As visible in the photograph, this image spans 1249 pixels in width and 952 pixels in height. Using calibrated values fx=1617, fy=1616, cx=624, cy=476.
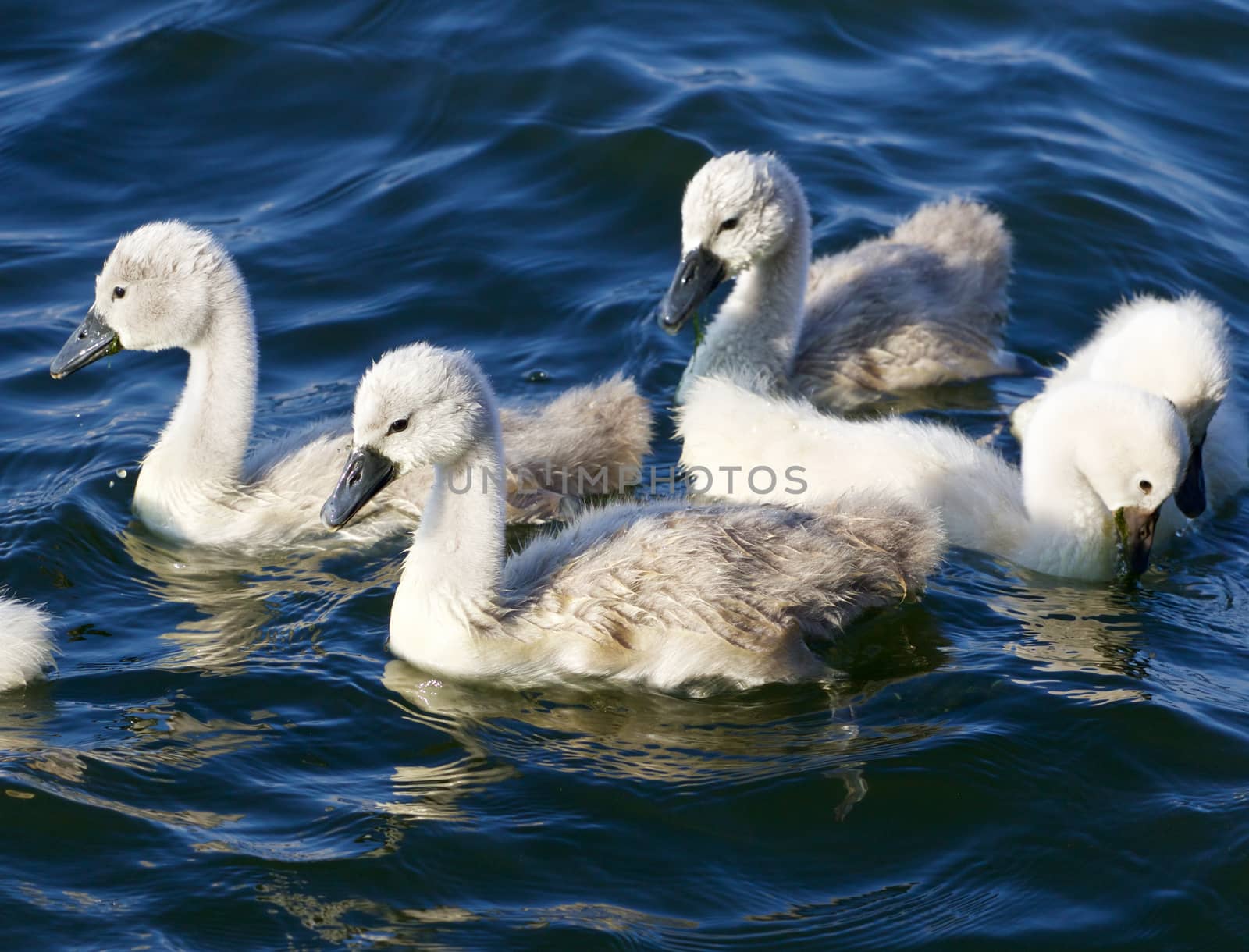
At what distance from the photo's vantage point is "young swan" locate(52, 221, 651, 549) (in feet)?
23.9

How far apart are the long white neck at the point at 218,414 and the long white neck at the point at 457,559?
152 centimetres

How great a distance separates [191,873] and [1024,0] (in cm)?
1080

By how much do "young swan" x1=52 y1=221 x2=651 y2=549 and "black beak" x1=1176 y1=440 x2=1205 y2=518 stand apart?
270 cm

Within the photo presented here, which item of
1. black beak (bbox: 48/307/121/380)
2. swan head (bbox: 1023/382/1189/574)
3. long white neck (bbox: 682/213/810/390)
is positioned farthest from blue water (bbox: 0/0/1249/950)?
long white neck (bbox: 682/213/810/390)

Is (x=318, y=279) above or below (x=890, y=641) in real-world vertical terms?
above

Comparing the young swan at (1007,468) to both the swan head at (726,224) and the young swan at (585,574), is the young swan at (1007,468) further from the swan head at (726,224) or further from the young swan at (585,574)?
the swan head at (726,224)

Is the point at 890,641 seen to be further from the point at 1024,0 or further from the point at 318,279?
the point at 1024,0

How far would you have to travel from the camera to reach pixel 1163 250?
10445 mm

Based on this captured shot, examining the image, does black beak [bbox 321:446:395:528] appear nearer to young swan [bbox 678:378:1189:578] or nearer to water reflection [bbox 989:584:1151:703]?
young swan [bbox 678:378:1189:578]

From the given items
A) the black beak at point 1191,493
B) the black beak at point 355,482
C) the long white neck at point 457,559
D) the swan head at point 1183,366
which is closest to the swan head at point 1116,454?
the black beak at point 1191,493

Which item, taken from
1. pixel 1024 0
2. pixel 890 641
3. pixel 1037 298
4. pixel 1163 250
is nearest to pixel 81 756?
pixel 890 641

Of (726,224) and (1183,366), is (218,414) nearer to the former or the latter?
(726,224)

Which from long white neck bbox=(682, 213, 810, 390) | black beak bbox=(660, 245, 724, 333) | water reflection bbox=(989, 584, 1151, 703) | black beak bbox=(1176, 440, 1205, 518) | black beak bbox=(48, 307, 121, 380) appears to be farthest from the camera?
long white neck bbox=(682, 213, 810, 390)

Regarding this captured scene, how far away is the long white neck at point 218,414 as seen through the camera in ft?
24.0
